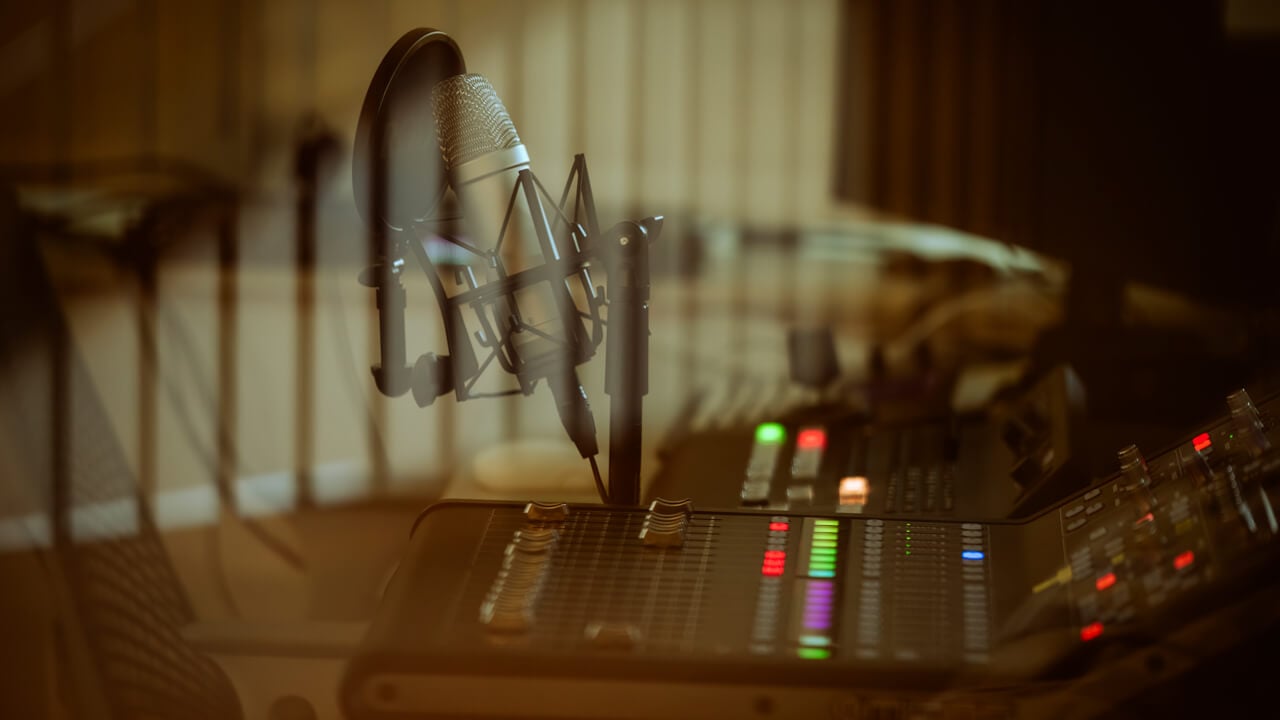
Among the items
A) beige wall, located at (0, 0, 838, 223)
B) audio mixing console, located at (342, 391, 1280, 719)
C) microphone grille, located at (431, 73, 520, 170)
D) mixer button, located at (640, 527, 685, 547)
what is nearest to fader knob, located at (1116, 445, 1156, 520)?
audio mixing console, located at (342, 391, 1280, 719)

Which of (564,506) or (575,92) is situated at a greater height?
(575,92)

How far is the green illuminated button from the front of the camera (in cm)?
99

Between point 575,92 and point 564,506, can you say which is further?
point 575,92

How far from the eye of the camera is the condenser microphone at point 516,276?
67cm

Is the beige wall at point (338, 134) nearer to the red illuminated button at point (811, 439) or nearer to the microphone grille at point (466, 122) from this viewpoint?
the red illuminated button at point (811, 439)

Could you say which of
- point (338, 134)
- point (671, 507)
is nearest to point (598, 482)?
point (671, 507)

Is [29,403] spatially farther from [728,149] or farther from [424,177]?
[728,149]

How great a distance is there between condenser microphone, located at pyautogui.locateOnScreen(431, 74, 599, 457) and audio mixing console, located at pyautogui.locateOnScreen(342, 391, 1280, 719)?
0.09 metres

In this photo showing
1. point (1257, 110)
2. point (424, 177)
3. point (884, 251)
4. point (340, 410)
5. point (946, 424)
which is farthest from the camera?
point (884, 251)

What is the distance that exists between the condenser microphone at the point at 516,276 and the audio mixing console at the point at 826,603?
9 cm

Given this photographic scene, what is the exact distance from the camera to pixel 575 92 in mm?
2178

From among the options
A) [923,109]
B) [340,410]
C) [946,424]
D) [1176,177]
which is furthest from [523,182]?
[923,109]

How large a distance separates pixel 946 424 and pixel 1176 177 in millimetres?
578

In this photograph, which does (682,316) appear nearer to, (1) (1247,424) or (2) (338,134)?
(2) (338,134)
